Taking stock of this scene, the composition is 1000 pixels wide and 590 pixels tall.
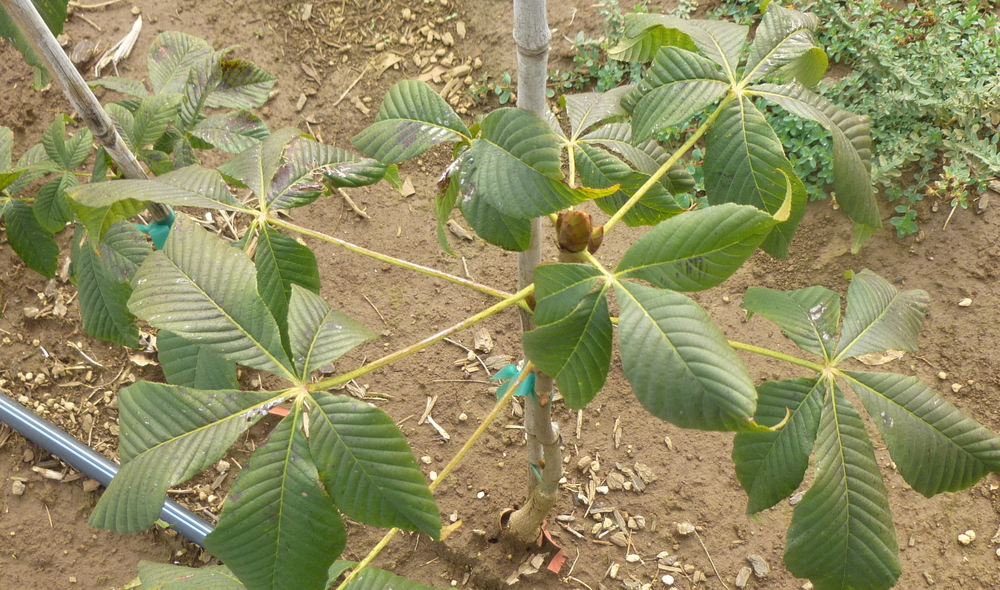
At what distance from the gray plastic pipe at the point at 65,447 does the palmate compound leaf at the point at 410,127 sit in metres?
1.48

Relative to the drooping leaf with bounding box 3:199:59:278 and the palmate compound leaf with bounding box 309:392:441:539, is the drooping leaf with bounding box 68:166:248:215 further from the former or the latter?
the drooping leaf with bounding box 3:199:59:278

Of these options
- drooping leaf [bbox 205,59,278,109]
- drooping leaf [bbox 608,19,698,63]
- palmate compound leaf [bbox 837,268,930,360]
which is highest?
drooping leaf [bbox 608,19,698,63]

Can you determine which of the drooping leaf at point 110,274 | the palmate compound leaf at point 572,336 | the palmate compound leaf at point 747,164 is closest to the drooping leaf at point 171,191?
the drooping leaf at point 110,274

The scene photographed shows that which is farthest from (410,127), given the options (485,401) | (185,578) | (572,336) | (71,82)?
(485,401)

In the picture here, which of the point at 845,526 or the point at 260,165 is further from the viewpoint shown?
the point at 260,165

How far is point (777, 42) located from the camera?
3.71 ft

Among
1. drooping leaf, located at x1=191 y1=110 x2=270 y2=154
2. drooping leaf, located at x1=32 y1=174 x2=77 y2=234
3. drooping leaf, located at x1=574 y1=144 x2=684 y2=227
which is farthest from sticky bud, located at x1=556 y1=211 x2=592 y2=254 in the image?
drooping leaf, located at x1=32 y1=174 x2=77 y2=234

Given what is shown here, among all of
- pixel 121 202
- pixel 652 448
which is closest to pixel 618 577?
pixel 652 448

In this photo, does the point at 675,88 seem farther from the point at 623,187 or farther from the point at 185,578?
the point at 185,578

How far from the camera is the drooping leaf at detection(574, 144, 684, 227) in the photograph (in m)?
1.10

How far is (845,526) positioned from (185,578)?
1.01 meters

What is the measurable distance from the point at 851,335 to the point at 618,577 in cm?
114

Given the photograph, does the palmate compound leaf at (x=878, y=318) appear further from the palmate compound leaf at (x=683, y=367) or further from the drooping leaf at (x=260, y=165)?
the drooping leaf at (x=260, y=165)

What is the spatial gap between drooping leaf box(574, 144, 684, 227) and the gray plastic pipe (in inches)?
62.4
